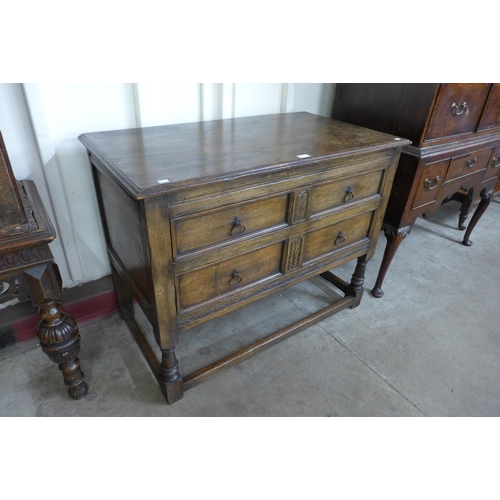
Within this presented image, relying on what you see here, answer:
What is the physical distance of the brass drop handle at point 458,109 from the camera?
170 centimetres

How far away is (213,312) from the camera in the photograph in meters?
1.41

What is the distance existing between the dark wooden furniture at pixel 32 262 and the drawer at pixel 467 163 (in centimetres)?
190

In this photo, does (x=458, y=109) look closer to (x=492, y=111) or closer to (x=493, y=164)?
(x=492, y=111)

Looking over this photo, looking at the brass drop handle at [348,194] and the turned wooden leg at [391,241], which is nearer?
the brass drop handle at [348,194]

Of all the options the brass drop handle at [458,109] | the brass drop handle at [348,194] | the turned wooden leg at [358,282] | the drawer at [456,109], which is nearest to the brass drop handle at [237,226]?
the brass drop handle at [348,194]

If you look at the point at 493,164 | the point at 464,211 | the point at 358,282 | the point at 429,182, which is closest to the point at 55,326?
the point at 358,282

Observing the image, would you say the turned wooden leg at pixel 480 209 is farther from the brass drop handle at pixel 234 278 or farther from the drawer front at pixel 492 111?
the brass drop handle at pixel 234 278

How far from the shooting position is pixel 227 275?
1361 mm

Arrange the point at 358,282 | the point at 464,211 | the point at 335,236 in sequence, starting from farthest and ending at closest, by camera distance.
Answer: the point at 464,211 → the point at 358,282 → the point at 335,236

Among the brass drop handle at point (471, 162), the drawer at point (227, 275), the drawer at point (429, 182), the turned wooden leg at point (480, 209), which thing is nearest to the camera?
the drawer at point (227, 275)

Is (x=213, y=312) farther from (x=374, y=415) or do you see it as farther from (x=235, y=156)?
(x=374, y=415)

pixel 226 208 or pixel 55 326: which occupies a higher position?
pixel 226 208

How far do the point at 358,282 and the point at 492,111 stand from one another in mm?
1135

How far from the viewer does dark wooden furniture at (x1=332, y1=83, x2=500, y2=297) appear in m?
1.67
